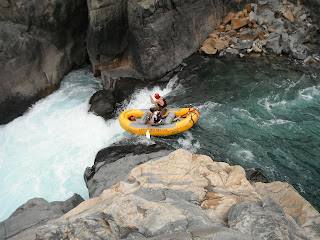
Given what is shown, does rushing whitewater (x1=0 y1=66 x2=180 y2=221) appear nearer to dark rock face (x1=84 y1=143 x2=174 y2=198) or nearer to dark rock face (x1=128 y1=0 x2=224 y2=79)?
dark rock face (x1=84 y1=143 x2=174 y2=198)

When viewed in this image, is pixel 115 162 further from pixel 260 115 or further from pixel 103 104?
pixel 260 115

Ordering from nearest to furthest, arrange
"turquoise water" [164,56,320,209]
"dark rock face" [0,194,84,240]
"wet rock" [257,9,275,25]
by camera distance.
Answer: "dark rock face" [0,194,84,240], "turquoise water" [164,56,320,209], "wet rock" [257,9,275,25]

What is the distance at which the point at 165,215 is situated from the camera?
4.84 m

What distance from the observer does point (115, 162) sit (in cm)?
909

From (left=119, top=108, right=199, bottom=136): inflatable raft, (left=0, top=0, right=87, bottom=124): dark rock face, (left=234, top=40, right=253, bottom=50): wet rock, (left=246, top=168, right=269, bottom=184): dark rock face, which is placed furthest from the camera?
(left=234, top=40, right=253, bottom=50): wet rock

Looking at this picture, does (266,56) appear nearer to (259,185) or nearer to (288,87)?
(288,87)

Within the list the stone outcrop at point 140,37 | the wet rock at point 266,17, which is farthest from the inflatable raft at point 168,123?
the wet rock at point 266,17

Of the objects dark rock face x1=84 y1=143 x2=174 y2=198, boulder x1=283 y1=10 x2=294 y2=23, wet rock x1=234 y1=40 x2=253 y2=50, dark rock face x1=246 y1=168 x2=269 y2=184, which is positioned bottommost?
dark rock face x1=246 y1=168 x2=269 y2=184

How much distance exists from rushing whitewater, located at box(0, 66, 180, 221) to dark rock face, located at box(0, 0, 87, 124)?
0.76 meters

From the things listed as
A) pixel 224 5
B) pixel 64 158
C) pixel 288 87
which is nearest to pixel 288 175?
pixel 288 87

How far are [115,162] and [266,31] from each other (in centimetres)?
1206

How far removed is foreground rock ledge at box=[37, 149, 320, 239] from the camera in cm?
449

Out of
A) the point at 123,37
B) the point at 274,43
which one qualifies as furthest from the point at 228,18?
the point at 123,37

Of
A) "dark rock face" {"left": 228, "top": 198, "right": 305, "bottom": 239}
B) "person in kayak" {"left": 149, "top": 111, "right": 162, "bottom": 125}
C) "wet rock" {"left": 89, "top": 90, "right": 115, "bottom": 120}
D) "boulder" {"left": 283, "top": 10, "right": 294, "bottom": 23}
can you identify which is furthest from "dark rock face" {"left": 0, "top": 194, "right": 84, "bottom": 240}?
"boulder" {"left": 283, "top": 10, "right": 294, "bottom": 23}
